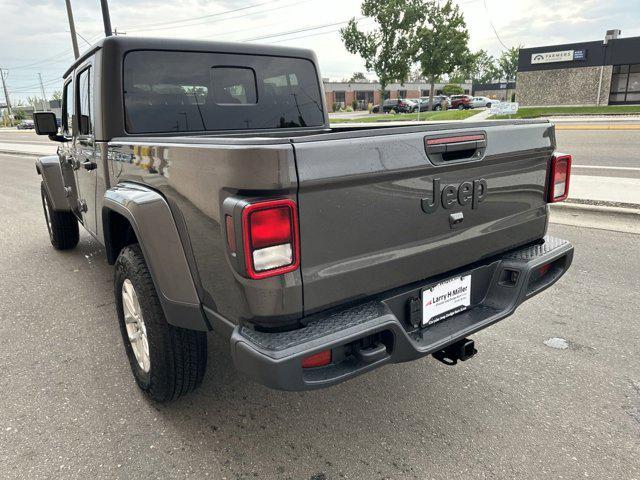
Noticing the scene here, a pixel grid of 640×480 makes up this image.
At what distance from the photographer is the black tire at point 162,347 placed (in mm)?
2357

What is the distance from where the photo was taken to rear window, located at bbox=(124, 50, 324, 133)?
10.0 ft

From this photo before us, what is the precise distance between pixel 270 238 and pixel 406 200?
64 cm

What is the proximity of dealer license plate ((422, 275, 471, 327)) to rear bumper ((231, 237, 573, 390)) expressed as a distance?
0.10 feet

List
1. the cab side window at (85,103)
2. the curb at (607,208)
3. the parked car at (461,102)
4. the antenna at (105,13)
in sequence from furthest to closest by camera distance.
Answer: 1. the parked car at (461,102)
2. the antenna at (105,13)
3. the curb at (607,208)
4. the cab side window at (85,103)

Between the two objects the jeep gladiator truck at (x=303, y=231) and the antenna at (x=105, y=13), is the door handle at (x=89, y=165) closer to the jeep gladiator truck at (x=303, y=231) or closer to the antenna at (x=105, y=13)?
the jeep gladiator truck at (x=303, y=231)

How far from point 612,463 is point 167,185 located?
2.33m

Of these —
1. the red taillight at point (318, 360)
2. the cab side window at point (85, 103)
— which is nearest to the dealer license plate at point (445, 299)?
the red taillight at point (318, 360)

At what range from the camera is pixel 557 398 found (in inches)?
102

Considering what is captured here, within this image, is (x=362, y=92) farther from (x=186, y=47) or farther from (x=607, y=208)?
(x=186, y=47)

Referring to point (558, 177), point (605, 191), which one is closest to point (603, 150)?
point (605, 191)

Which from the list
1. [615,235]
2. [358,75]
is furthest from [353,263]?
[358,75]

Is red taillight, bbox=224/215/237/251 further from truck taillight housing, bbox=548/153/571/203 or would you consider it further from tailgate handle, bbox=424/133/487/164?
truck taillight housing, bbox=548/153/571/203

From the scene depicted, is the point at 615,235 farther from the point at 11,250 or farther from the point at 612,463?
the point at 11,250

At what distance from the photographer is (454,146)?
2.10 meters
